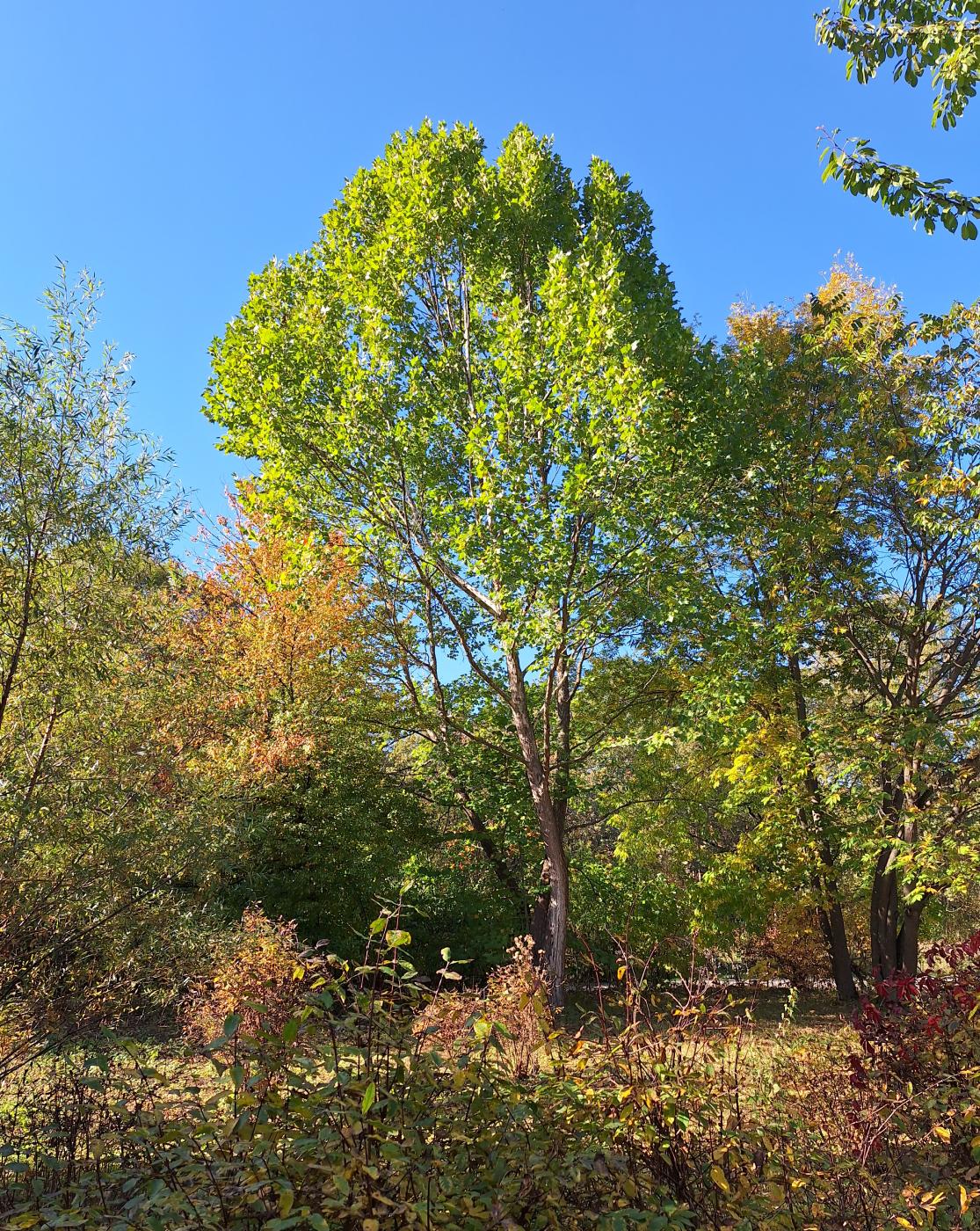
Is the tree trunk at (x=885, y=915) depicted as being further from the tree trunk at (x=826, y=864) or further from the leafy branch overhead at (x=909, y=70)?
the leafy branch overhead at (x=909, y=70)

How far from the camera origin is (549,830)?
1198cm

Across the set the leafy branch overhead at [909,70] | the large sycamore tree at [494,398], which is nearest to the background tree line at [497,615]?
the large sycamore tree at [494,398]

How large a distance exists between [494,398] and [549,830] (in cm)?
669

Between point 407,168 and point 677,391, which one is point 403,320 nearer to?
point 407,168

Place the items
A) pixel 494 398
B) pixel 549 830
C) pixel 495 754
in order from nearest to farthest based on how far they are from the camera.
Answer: pixel 494 398, pixel 549 830, pixel 495 754

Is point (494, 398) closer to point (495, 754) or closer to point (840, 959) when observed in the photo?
point (495, 754)

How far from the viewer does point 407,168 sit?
11.2 metres

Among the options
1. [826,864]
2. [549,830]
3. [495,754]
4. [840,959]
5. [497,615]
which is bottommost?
[840,959]

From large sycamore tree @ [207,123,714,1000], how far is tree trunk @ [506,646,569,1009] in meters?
0.04

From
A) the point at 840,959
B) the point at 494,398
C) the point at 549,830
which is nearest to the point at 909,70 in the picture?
the point at 494,398

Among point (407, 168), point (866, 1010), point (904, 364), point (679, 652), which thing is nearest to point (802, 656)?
point (679, 652)

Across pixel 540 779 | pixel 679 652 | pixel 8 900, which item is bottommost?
pixel 8 900

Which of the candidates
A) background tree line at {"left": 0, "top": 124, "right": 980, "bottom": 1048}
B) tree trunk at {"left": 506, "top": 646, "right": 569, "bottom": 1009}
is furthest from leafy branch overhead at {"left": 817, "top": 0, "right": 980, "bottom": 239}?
tree trunk at {"left": 506, "top": 646, "right": 569, "bottom": 1009}

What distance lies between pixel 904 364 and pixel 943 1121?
10.2m
